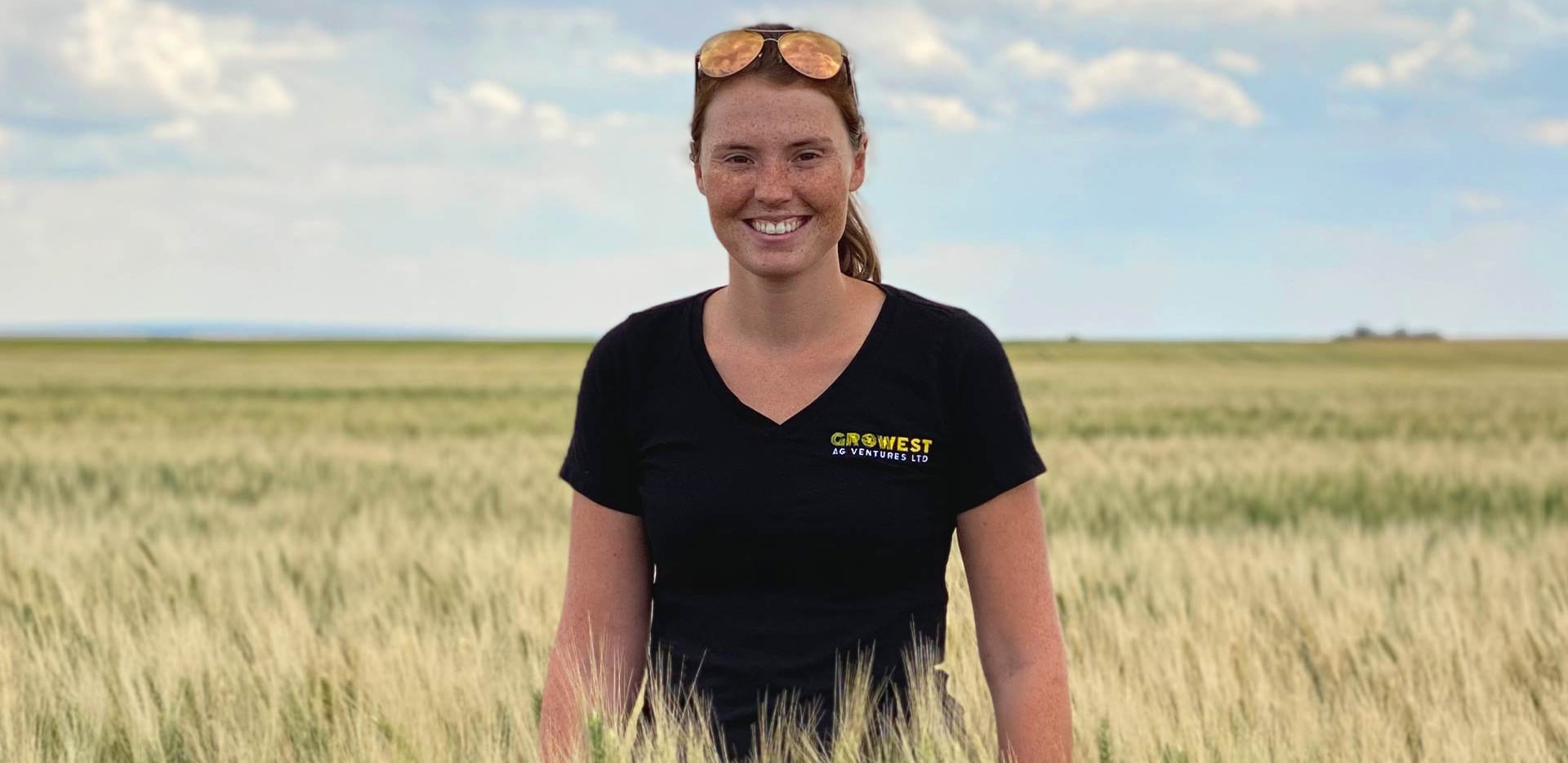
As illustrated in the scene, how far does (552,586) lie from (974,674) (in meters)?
2.10

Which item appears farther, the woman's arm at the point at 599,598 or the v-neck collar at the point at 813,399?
the woman's arm at the point at 599,598

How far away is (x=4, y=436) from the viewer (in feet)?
44.1

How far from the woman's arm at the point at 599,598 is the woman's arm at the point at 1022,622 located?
0.55 metres

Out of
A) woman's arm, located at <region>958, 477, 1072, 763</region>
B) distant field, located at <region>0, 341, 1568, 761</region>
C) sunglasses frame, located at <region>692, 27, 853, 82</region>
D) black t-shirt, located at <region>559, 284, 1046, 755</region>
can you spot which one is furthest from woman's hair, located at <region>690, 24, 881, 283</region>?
distant field, located at <region>0, 341, 1568, 761</region>

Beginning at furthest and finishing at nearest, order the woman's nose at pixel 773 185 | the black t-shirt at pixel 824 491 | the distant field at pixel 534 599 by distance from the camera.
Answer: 1. the distant field at pixel 534 599
2. the black t-shirt at pixel 824 491
3. the woman's nose at pixel 773 185

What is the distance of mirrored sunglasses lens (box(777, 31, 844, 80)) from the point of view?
1909 millimetres

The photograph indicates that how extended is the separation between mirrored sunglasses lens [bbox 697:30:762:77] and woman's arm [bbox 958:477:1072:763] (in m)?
0.74

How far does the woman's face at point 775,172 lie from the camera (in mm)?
1902

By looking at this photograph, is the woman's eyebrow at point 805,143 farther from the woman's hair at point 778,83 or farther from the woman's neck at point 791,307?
the woman's neck at point 791,307

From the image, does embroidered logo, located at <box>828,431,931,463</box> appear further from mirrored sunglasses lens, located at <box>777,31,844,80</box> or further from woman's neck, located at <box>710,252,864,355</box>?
mirrored sunglasses lens, located at <box>777,31,844,80</box>

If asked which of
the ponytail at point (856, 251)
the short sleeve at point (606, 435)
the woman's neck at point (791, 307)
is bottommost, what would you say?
the short sleeve at point (606, 435)

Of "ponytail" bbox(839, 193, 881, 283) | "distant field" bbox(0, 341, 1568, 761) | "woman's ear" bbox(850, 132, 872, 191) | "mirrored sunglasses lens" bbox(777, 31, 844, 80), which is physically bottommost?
"distant field" bbox(0, 341, 1568, 761)

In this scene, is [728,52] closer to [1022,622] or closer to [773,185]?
[773,185]

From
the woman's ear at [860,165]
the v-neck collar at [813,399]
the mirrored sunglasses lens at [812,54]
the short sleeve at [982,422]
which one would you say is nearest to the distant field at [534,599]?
the short sleeve at [982,422]
